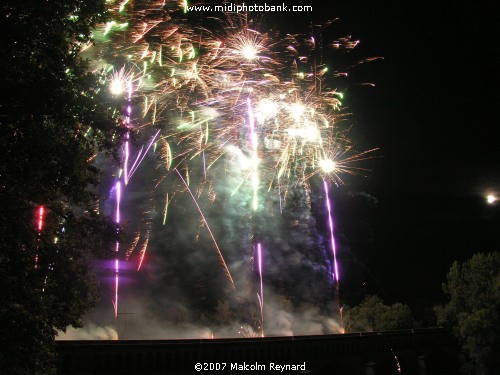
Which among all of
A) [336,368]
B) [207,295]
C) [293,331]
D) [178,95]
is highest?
[178,95]

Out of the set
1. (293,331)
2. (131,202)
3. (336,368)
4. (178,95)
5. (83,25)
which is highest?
(178,95)

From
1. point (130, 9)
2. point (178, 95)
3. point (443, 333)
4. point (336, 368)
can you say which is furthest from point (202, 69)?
point (443, 333)

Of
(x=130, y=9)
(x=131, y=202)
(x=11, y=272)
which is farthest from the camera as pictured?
(x=131, y=202)

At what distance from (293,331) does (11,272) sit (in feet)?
107

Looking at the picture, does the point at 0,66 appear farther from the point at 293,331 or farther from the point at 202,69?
the point at 293,331

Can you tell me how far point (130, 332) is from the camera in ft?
105

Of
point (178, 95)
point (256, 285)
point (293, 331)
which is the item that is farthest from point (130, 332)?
point (178, 95)

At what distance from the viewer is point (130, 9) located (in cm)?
1464

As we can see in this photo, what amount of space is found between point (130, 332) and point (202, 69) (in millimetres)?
23548

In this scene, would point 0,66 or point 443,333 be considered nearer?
point 0,66

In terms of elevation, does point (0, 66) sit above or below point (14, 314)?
above

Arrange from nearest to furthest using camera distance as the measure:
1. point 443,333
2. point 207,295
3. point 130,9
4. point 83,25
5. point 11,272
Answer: point 11,272
point 83,25
point 130,9
point 443,333
point 207,295

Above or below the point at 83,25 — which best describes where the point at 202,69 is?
above

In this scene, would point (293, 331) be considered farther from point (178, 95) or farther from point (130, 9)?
point (130, 9)
